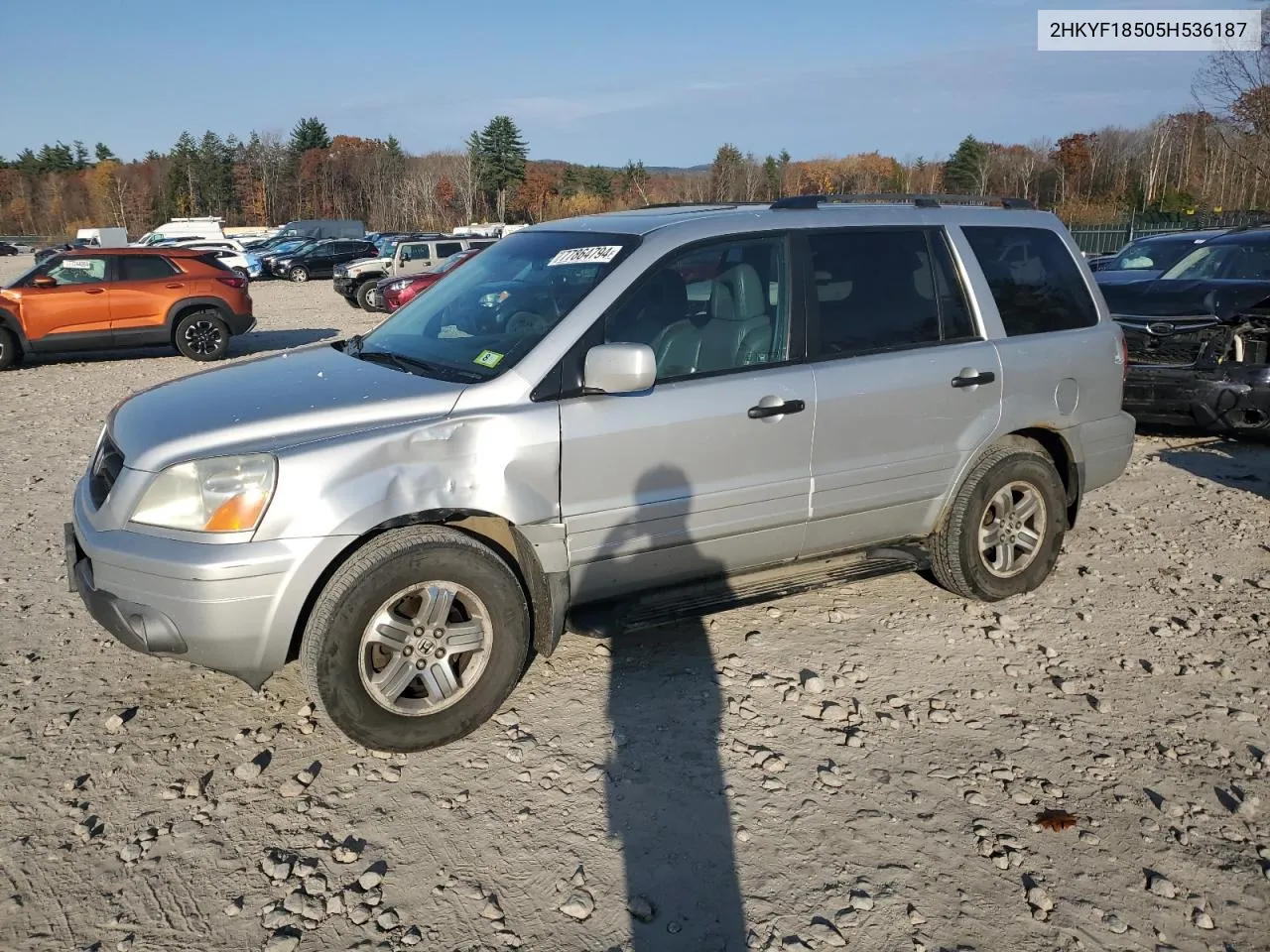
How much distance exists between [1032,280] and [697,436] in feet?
7.24

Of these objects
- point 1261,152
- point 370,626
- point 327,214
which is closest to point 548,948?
point 370,626

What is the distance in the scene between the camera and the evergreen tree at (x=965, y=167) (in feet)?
232

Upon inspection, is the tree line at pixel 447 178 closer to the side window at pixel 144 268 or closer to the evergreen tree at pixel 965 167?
the evergreen tree at pixel 965 167

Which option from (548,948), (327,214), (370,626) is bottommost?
(548,948)

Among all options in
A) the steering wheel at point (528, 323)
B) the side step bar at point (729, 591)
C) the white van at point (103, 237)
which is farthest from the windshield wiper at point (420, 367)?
the white van at point (103, 237)

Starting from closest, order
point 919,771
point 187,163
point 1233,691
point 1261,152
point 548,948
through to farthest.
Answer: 1. point 548,948
2. point 919,771
3. point 1233,691
4. point 1261,152
5. point 187,163

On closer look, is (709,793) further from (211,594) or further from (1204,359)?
(1204,359)

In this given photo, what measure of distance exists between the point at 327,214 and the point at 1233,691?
3789 inches

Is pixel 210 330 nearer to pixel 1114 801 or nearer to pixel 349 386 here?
pixel 349 386

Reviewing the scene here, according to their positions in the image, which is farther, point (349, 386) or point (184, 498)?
point (349, 386)

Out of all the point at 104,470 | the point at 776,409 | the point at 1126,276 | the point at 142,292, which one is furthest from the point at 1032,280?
the point at 142,292

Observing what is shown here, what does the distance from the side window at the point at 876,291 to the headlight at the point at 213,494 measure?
7.49ft

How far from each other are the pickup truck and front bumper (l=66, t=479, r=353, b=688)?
67.3 ft

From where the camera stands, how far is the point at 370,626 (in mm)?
3525
